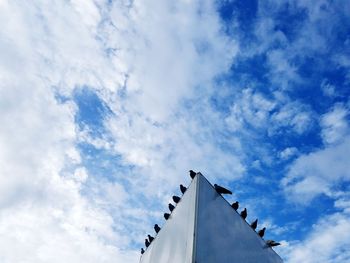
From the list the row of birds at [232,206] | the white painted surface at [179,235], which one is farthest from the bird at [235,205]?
the white painted surface at [179,235]

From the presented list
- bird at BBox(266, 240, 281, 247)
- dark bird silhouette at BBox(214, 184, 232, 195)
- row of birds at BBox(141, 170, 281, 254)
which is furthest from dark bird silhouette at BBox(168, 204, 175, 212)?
bird at BBox(266, 240, 281, 247)

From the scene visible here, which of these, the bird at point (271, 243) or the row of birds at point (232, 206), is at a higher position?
the row of birds at point (232, 206)

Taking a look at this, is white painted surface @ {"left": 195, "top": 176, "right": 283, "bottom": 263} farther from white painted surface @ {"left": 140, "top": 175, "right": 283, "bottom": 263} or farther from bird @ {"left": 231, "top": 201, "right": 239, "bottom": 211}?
bird @ {"left": 231, "top": 201, "right": 239, "bottom": 211}

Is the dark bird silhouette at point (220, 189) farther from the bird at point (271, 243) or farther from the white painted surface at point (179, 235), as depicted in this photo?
the bird at point (271, 243)

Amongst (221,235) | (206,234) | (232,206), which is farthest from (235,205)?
(206,234)

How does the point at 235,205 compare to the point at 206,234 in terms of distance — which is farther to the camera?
the point at 235,205

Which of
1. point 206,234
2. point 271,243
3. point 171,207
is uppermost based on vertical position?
point 171,207

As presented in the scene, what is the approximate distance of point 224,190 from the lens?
224 inches

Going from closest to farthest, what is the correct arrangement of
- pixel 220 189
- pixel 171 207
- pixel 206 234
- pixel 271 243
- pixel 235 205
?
pixel 206 234 → pixel 220 189 → pixel 235 205 → pixel 171 207 → pixel 271 243

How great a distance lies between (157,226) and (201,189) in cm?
311

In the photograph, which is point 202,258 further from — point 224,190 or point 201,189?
point 224,190

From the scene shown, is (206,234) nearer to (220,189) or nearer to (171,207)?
(220,189)

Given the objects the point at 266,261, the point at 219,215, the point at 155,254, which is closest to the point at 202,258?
the point at 219,215

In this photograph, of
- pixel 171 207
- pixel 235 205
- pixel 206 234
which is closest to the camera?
pixel 206 234
